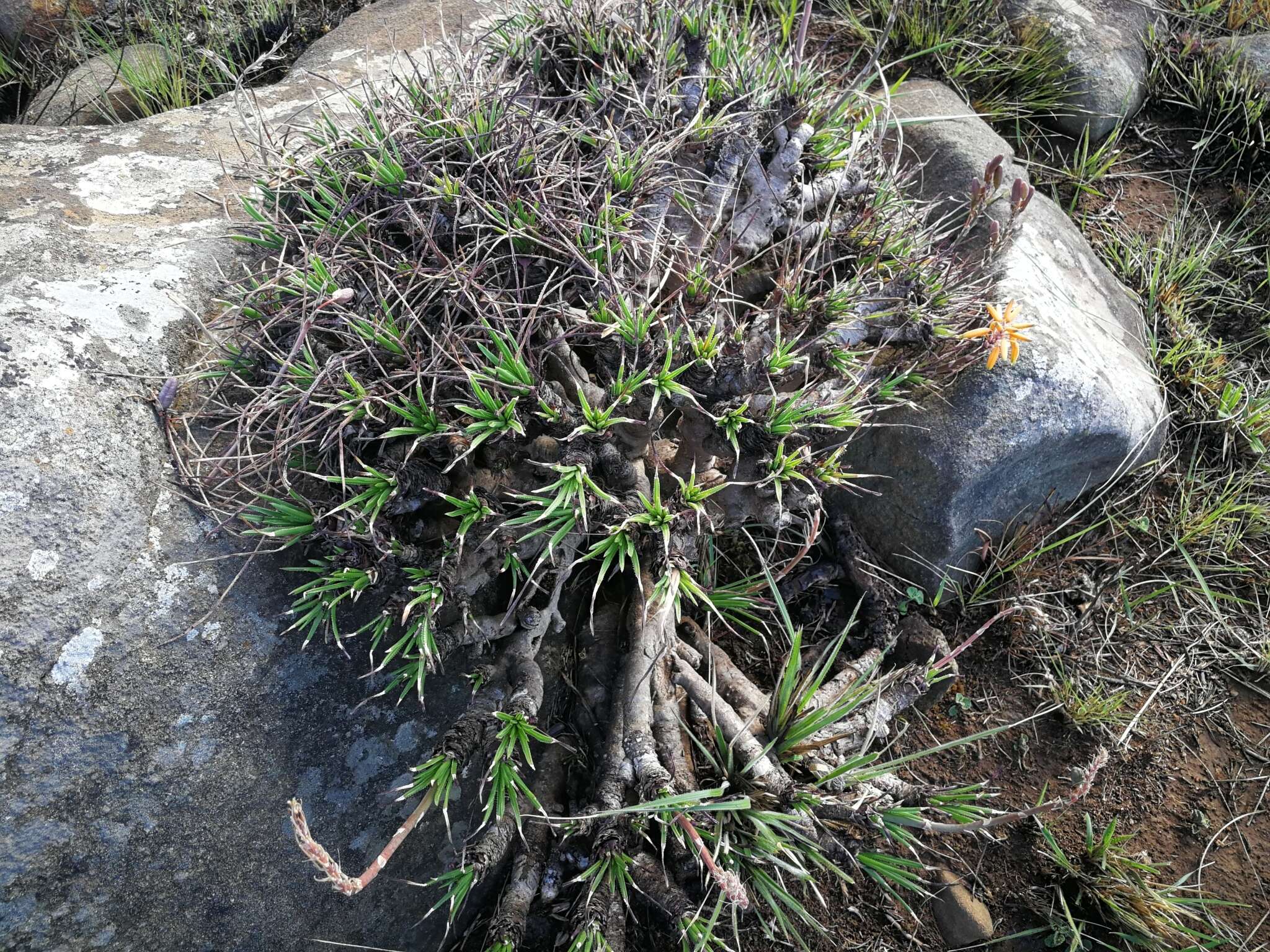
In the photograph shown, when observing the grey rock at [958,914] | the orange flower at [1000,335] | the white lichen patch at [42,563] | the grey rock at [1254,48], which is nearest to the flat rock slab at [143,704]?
the white lichen patch at [42,563]

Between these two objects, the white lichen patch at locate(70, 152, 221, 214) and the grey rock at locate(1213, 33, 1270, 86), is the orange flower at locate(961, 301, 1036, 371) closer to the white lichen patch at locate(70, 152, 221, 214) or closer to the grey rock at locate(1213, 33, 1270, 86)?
the grey rock at locate(1213, 33, 1270, 86)

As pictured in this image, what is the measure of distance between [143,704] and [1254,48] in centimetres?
561

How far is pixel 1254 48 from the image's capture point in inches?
155

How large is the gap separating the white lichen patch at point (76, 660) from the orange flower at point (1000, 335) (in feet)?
8.83

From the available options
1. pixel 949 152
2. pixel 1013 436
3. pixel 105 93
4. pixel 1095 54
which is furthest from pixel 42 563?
pixel 1095 54

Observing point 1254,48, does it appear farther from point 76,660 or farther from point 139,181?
point 76,660

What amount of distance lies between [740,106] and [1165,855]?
9.55 ft

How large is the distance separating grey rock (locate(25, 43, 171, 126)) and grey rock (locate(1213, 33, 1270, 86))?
17.3 feet

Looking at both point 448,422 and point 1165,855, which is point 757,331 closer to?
point 448,422

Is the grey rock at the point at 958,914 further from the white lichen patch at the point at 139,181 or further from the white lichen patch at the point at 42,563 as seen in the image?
the white lichen patch at the point at 139,181

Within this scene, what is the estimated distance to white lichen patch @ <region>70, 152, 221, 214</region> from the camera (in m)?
2.75

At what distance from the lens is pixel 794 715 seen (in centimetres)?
224

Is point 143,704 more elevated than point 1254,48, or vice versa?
point 1254,48

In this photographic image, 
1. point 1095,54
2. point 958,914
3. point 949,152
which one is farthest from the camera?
point 1095,54
